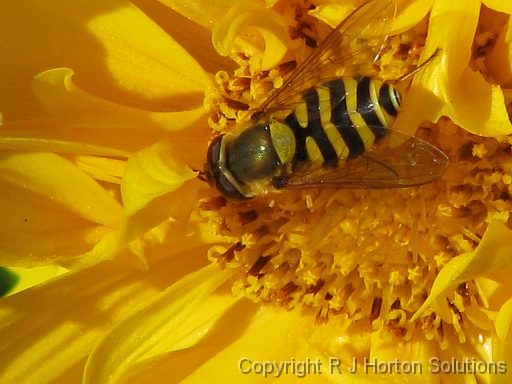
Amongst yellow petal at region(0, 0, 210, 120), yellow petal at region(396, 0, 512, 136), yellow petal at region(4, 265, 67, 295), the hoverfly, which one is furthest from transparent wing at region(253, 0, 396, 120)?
yellow petal at region(4, 265, 67, 295)

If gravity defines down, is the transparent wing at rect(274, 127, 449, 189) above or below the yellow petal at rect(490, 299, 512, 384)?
above

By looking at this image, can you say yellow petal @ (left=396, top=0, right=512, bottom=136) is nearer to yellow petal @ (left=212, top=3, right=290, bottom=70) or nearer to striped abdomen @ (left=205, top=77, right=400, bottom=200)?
striped abdomen @ (left=205, top=77, right=400, bottom=200)

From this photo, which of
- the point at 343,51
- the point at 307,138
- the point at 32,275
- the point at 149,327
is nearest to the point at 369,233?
the point at 307,138

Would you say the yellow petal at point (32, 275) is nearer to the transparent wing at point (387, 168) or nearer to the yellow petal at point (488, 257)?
→ the transparent wing at point (387, 168)

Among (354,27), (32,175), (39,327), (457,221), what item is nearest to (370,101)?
(354,27)

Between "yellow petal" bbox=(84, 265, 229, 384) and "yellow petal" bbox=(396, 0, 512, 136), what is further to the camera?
"yellow petal" bbox=(84, 265, 229, 384)

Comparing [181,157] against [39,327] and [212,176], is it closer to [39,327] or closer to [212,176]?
[212,176]
